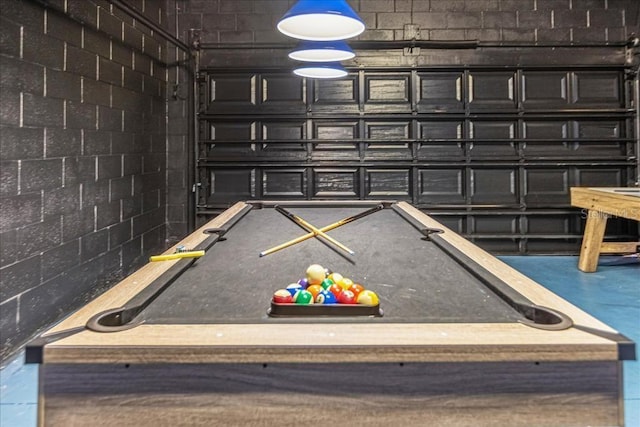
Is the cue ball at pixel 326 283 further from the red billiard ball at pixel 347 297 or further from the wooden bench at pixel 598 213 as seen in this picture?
the wooden bench at pixel 598 213

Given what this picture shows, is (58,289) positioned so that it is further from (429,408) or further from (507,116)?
(507,116)

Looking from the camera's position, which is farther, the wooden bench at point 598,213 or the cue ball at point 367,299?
the wooden bench at point 598,213

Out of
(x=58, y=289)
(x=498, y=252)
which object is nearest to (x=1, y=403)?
(x=58, y=289)

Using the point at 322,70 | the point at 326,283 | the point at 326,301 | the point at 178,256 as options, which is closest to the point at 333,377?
the point at 326,301

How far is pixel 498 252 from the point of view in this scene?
5.84 metres

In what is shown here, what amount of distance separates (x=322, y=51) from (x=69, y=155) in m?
2.11

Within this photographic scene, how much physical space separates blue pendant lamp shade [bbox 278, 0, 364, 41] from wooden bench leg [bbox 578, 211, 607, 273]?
12.5 ft

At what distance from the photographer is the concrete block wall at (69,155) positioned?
2.88 m

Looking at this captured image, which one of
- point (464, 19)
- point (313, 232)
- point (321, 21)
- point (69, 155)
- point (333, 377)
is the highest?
point (464, 19)

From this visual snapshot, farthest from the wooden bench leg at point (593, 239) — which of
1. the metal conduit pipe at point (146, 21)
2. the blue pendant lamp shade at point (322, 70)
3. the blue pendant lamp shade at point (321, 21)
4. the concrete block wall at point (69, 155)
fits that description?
the metal conduit pipe at point (146, 21)

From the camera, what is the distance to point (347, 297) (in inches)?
52.4

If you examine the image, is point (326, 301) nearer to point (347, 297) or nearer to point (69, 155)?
point (347, 297)

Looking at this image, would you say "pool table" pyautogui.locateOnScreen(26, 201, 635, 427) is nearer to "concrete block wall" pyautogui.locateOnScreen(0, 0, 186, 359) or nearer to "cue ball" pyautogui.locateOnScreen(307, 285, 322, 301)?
"cue ball" pyautogui.locateOnScreen(307, 285, 322, 301)

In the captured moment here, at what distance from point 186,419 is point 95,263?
11.0 ft
